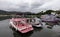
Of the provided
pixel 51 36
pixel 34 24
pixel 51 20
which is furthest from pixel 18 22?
pixel 51 20

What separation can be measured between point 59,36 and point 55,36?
0.73 meters

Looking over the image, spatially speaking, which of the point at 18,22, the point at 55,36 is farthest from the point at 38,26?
the point at 55,36

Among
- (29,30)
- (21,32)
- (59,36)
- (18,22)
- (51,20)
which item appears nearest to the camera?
(59,36)

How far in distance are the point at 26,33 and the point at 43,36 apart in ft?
12.6

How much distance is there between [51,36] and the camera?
2461 centimetres

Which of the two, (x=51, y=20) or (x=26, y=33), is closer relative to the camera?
(x=26, y=33)

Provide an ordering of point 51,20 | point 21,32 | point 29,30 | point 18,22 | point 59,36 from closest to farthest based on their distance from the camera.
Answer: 1. point 59,36
2. point 21,32
3. point 29,30
4. point 18,22
5. point 51,20

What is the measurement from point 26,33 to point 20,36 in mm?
2289

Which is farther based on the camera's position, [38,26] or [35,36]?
[38,26]

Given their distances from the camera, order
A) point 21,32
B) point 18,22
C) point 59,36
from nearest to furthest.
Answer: point 59,36 → point 21,32 → point 18,22

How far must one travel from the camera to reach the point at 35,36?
24719mm

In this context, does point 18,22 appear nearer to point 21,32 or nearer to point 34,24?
point 34,24

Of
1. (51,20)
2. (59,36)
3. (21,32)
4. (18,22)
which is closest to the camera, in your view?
(59,36)

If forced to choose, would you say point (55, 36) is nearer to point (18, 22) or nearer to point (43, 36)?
point (43, 36)
